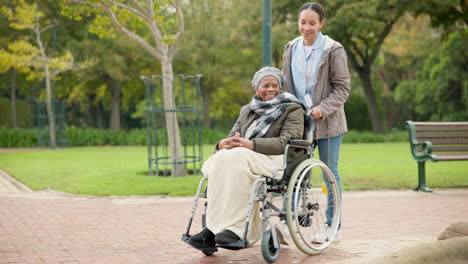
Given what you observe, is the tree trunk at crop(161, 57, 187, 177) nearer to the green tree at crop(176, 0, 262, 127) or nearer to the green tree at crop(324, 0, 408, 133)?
the green tree at crop(324, 0, 408, 133)

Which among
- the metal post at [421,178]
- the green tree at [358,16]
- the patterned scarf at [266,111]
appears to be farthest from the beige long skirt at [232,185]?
the green tree at [358,16]

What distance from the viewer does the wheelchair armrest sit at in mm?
4609

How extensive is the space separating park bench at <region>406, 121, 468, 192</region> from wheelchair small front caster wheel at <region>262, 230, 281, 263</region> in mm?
4959

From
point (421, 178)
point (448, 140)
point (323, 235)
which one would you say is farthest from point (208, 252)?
point (448, 140)

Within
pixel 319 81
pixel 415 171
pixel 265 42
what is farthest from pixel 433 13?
pixel 319 81

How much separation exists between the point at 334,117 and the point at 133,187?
191 inches

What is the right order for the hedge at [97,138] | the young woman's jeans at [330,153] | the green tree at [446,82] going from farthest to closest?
the green tree at [446,82]
the hedge at [97,138]
the young woman's jeans at [330,153]

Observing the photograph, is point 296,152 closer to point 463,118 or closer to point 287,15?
point 287,15

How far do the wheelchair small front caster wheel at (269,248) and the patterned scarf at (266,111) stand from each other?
78cm

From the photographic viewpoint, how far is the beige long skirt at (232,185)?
4.36 meters

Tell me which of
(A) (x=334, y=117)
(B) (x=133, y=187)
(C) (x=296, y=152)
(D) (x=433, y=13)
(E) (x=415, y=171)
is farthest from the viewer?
(D) (x=433, y=13)

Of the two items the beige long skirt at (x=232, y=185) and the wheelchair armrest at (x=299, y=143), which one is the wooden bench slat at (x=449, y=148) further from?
the beige long skirt at (x=232, y=185)

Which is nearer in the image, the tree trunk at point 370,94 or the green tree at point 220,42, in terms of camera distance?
the green tree at point 220,42

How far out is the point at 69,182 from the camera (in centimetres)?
1050
